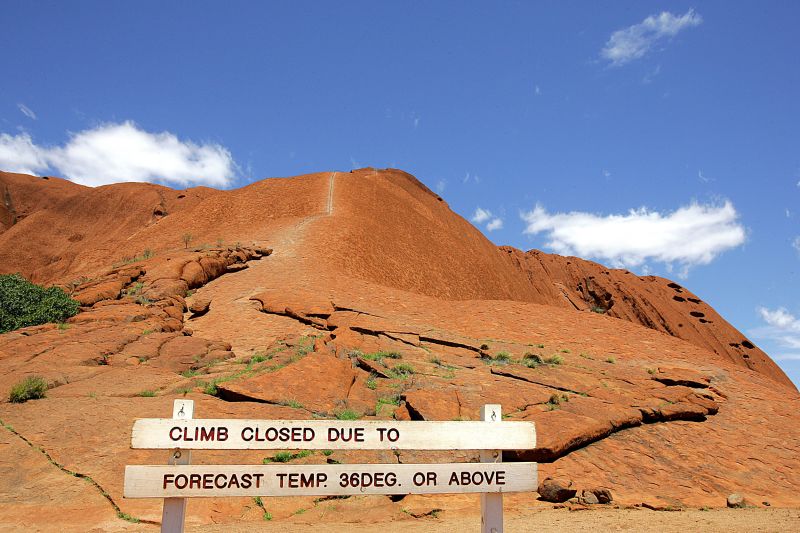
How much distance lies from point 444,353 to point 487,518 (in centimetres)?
1155

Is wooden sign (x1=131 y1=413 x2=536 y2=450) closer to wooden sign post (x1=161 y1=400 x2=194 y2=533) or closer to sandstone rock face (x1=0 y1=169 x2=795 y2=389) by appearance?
wooden sign post (x1=161 y1=400 x2=194 y2=533)

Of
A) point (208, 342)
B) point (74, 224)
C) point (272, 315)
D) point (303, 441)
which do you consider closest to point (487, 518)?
point (303, 441)

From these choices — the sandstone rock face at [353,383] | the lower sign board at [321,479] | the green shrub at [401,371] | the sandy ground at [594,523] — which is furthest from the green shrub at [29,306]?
the lower sign board at [321,479]

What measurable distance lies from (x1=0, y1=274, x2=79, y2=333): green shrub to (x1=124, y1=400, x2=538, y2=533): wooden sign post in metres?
19.0

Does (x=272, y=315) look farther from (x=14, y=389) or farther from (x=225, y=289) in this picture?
(x=14, y=389)

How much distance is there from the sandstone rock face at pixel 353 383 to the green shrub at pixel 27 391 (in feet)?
0.89

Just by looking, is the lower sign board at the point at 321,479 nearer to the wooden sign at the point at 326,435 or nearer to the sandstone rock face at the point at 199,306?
the wooden sign at the point at 326,435

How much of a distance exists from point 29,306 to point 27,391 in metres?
13.0

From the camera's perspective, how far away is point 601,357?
19.9 m

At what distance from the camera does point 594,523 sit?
27.2ft

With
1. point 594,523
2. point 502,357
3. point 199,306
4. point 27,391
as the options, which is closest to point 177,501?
point 594,523

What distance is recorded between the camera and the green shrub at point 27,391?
38.3 ft

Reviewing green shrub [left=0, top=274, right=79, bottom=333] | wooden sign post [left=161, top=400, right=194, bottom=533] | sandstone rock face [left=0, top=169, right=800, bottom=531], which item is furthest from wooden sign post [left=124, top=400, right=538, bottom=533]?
green shrub [left=0, top=274, right=79, bottom=333]

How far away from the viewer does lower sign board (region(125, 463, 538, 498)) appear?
4598 mm
